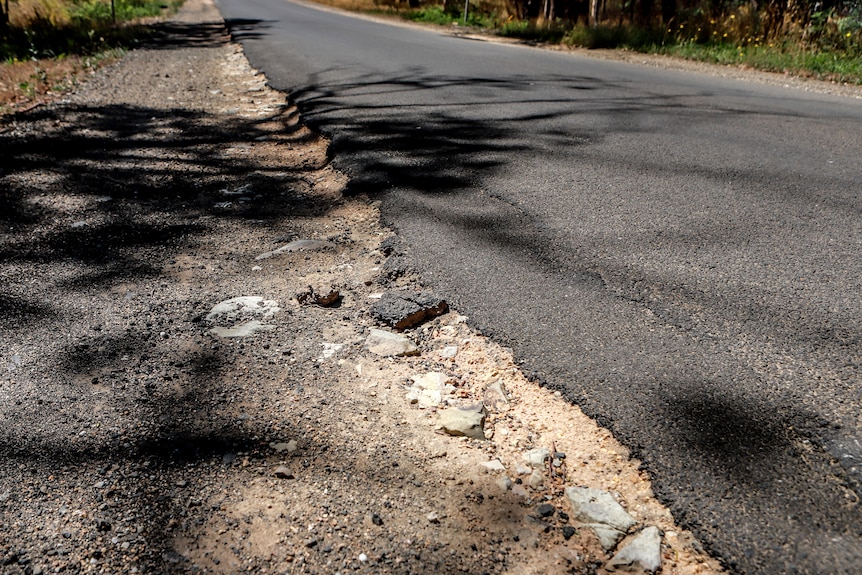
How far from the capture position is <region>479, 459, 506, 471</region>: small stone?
1951mm

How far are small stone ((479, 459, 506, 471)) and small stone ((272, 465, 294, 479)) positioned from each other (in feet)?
1.81

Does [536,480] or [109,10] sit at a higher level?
[109,10]

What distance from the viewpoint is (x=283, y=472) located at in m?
1.92

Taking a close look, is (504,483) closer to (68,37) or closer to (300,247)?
(300,247)

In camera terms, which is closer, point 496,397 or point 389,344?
point 496,397

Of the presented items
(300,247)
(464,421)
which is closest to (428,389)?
(464,421)

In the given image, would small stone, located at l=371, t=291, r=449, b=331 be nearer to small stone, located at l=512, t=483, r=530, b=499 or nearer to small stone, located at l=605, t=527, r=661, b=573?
small stone, located at l=512, t=483, r=530, b=499

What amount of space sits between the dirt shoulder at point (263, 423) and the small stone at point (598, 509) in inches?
0.4

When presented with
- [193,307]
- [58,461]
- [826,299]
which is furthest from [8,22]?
[826,299]

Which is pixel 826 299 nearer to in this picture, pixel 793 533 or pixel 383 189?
pixel 793 533

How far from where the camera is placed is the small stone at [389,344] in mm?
2523

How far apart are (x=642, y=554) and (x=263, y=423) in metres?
1.18

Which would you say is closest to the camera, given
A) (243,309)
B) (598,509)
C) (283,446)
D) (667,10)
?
(598,509)

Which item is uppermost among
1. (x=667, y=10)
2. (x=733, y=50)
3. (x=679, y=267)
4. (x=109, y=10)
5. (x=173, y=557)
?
(x=667, y=10)
